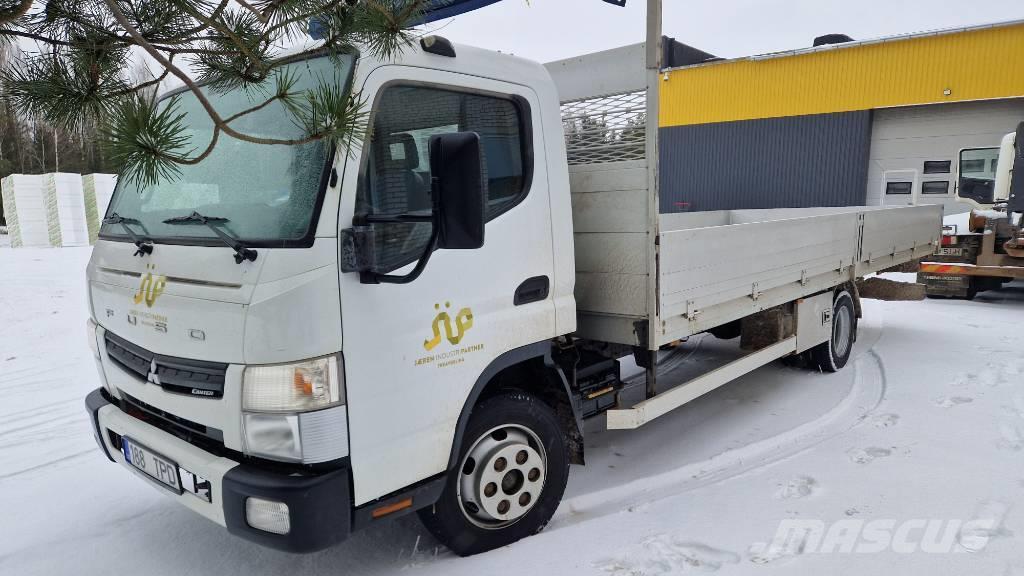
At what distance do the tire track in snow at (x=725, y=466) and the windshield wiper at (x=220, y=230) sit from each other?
77.2 inches

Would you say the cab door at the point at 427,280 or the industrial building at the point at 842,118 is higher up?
the industrial building at the point at 842,118

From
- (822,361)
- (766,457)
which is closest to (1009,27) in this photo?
(822,361)

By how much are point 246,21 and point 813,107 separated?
17.6 metres

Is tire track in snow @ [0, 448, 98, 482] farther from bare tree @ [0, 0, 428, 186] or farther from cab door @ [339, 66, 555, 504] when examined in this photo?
bare tree @ [0, 0, 428, 186]

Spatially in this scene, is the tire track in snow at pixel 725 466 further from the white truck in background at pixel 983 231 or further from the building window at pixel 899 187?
the building window at pixel 899 187

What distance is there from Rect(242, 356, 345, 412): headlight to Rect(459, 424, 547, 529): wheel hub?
82 centimetres

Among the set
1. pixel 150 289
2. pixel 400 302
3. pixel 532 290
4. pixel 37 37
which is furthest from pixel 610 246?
pixel 37 37

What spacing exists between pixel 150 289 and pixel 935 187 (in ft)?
58.1

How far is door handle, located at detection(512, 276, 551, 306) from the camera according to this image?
287cm

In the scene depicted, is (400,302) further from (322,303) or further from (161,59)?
(161,59)

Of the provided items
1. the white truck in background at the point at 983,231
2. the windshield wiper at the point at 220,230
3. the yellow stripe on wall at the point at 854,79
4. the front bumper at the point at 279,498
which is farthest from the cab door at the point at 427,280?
the yellow stripe on wall at the point at 854,79

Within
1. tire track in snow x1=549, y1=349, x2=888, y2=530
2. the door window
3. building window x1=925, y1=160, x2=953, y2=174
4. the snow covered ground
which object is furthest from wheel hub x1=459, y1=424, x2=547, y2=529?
building window x1=925, y1=160, x2=953, y2=174

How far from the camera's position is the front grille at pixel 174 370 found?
231 cm

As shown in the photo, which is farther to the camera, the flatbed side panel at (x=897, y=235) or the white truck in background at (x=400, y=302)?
the flatbed side panel at (x=897, y=235)
